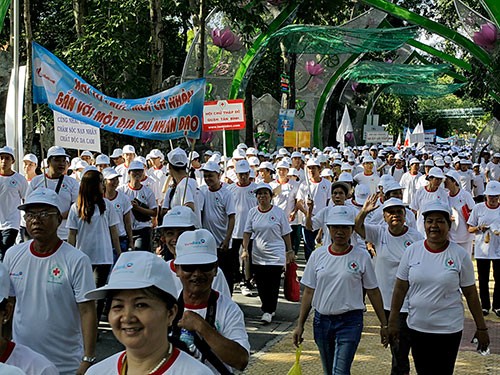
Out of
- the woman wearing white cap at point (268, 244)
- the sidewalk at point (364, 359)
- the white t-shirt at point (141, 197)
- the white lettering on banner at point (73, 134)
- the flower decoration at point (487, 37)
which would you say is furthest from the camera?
the flower decoration at point (487, 37)

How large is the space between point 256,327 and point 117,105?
3.15 meters

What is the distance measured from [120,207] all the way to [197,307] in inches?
229

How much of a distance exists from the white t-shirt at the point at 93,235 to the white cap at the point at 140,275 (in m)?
5.41

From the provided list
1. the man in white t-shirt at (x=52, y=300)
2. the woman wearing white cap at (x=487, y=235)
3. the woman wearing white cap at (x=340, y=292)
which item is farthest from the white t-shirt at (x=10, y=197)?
the woman wearing white cap at (x=487, y=235)

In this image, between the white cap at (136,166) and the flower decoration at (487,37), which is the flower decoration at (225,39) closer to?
the flower decoration at (487,37)

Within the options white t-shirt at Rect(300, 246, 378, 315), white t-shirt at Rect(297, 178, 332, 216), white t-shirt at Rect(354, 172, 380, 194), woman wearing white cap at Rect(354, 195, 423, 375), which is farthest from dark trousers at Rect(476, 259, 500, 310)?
white t-shirt at Rect(354, 172, 380, 194)

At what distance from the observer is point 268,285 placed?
9.90 m

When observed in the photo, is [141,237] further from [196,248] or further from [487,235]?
[196,248]

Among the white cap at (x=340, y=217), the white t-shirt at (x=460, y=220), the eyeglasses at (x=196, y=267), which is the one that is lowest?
the white t-shirt at (x=460, y=220)

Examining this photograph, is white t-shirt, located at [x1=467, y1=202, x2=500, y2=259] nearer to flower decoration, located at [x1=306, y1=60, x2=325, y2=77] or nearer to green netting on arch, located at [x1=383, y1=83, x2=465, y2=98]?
flower decoration, located at [x1=306, y1=60, x2=325, y2=77]

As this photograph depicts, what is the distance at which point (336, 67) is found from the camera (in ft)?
114

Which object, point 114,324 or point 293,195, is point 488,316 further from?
point 114,324

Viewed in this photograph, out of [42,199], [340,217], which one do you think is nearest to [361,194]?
[340,217]

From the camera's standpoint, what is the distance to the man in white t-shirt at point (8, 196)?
10.2m
